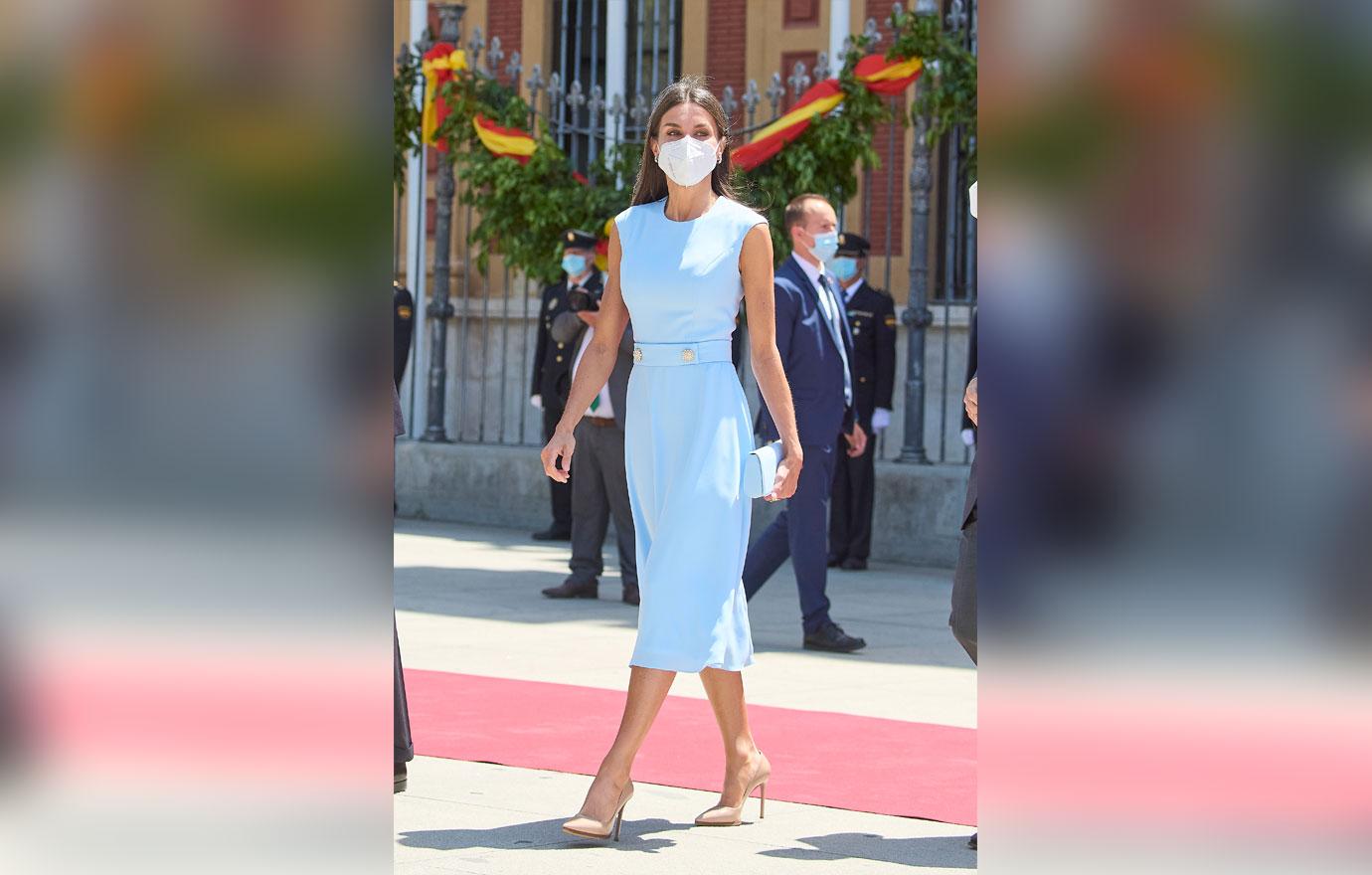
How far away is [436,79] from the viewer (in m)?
14.5

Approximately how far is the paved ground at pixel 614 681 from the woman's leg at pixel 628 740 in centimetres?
11

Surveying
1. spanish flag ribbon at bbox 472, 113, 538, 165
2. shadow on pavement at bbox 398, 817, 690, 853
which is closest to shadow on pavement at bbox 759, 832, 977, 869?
shadow on pavement at bbox 398, 817, 690, 853

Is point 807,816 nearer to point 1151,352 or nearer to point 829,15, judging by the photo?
point 1151,352

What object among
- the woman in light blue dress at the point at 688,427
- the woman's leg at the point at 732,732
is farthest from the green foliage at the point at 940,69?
the woman's leg at the point at 732,732

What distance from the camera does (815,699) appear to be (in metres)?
7.37

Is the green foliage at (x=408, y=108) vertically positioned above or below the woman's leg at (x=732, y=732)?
above

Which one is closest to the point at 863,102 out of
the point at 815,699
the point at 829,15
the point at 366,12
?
the point at 829,15

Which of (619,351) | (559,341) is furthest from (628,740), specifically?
(559,341)

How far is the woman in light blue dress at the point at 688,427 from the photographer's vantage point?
506cm

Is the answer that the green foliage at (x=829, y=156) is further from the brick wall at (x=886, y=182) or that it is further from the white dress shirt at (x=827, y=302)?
the white dress shirt at (x=827, y=302)

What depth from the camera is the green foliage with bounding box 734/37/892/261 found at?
41.6 ft

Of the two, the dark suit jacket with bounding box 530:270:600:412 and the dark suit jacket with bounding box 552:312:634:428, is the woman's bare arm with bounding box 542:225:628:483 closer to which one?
the dark suit jacket with bounding box 552:312:634:428

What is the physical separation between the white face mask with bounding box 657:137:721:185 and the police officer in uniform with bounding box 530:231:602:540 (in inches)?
216

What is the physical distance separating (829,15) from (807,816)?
40.5ft
